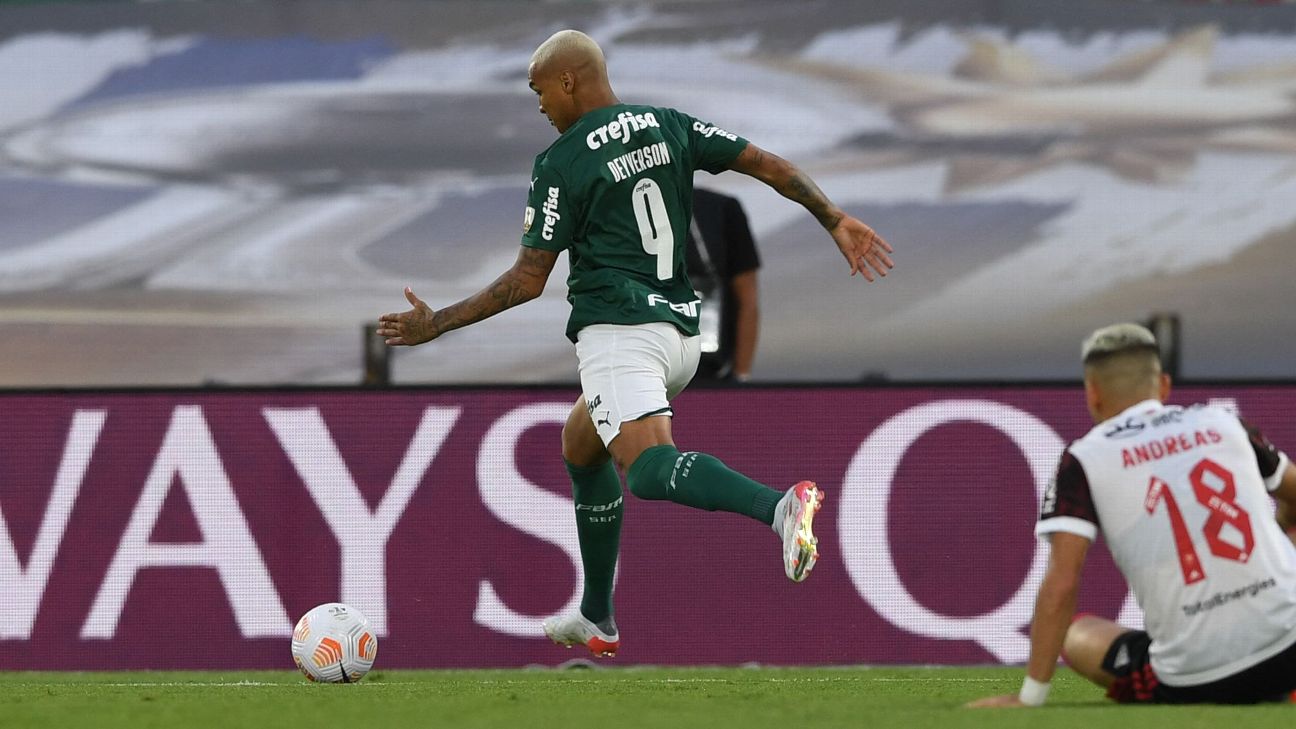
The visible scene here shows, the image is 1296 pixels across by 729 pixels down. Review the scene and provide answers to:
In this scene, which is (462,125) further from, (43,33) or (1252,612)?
(1252,612)

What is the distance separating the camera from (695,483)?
5.57m

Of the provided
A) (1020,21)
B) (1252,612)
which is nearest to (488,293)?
(1252,612)

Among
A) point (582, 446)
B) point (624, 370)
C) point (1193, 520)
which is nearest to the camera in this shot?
point (1193, 520)

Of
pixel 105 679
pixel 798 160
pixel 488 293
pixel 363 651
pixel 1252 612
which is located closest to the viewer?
pixel 1252 612

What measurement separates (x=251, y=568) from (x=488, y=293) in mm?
2967

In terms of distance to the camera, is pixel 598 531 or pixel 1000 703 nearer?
pixel 1000 703

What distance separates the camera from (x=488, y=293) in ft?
18.9

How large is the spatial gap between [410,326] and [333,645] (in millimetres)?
1369

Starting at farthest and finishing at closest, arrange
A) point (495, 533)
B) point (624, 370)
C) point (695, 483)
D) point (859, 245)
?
point (495, 533) < point (859, 245) < point (624, 370) < point (695, 483)

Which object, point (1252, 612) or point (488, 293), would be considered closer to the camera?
point (1252, 612)

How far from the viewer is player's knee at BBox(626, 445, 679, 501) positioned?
5.59m

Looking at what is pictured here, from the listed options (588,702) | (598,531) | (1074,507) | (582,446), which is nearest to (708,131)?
(582,446)

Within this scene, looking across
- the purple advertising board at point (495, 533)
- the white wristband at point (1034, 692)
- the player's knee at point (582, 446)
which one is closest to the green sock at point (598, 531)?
the player's knee at point (582, 446)

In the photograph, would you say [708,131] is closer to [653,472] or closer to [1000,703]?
[653,472]
